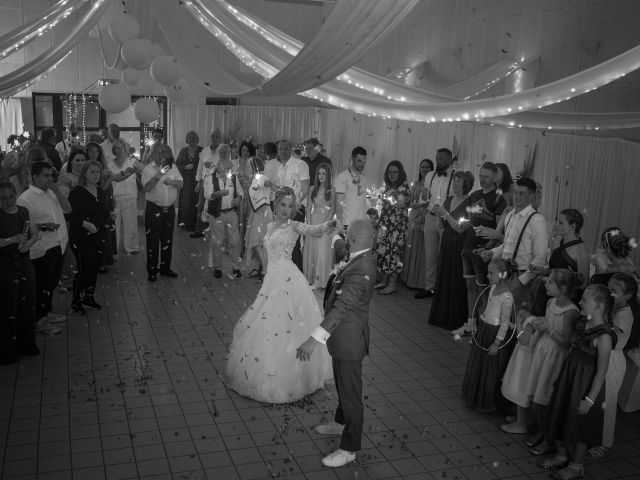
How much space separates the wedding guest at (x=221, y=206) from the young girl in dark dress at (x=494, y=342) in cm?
427

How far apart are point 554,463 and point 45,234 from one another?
4686mm

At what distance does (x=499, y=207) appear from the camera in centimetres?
667

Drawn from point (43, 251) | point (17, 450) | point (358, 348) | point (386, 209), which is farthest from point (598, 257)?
point (43, 251)

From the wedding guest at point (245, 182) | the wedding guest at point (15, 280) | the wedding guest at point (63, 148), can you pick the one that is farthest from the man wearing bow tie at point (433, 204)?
the wedding guest at point (63, 148)

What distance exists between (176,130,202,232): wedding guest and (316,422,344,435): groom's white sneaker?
7.13 meters

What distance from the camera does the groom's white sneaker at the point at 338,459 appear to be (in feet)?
14.4

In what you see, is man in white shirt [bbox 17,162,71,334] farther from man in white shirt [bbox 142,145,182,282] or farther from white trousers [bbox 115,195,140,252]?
white trousers [bbox 115,195,140,252]

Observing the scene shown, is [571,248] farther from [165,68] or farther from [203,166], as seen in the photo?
[203,166]

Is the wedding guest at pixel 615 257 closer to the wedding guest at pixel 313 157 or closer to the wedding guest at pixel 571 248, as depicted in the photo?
the wedding guest at pixel 571 248

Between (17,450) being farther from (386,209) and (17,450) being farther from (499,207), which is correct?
(386,209)

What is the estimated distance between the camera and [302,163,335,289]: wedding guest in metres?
8.27

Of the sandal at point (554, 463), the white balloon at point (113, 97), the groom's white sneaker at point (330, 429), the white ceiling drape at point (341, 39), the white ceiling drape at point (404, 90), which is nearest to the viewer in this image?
the white ceiling drape at point (341, 39)

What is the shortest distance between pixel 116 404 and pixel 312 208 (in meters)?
4.00

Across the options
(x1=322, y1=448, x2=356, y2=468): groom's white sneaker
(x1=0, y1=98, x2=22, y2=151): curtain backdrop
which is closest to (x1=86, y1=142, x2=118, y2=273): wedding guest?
(x1=322, y1=448, x2=356, y2=468): groom's white sneaker
